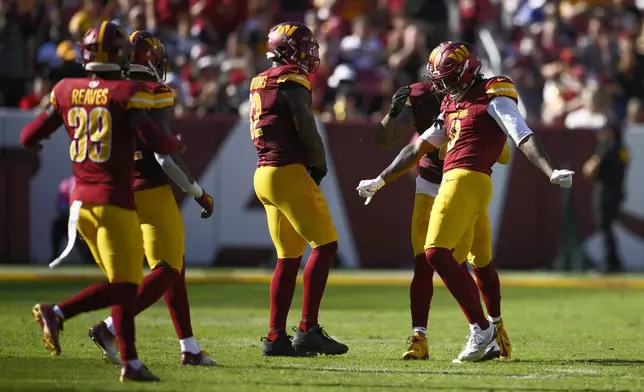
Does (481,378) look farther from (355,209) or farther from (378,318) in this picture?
(355,209)

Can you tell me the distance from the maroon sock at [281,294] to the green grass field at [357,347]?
0.28 metres

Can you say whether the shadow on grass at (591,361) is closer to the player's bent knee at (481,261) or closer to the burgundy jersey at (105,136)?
the player's bent knee at (481,261)

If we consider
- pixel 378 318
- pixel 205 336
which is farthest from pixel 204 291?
pixel 205 336

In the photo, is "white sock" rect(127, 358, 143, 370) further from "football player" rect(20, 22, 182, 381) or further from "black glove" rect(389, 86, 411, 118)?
"black glove" rect(389, 86, 411, 118)

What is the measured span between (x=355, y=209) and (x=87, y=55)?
11.1 metres

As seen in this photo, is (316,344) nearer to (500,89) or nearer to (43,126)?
(500,89)

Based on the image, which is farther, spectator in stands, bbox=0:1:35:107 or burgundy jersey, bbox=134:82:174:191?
spectator in stands, bbox=0:1:35:107

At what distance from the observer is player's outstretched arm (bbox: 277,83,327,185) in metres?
8.89

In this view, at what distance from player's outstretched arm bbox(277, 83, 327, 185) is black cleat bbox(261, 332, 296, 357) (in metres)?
1.22

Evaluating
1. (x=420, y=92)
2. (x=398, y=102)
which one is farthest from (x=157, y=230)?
(x=420, y=92)

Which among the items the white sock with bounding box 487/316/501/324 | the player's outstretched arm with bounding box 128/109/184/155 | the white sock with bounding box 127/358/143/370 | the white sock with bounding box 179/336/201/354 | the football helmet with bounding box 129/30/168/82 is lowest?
the white sock with bounding box 179/336/201/354

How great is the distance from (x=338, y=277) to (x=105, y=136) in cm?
985

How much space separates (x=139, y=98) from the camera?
7391 millimetres

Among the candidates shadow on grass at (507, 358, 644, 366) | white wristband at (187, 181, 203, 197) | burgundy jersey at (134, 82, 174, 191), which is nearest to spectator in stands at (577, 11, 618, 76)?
shadow on grass at (507, 358, 644, 366)
